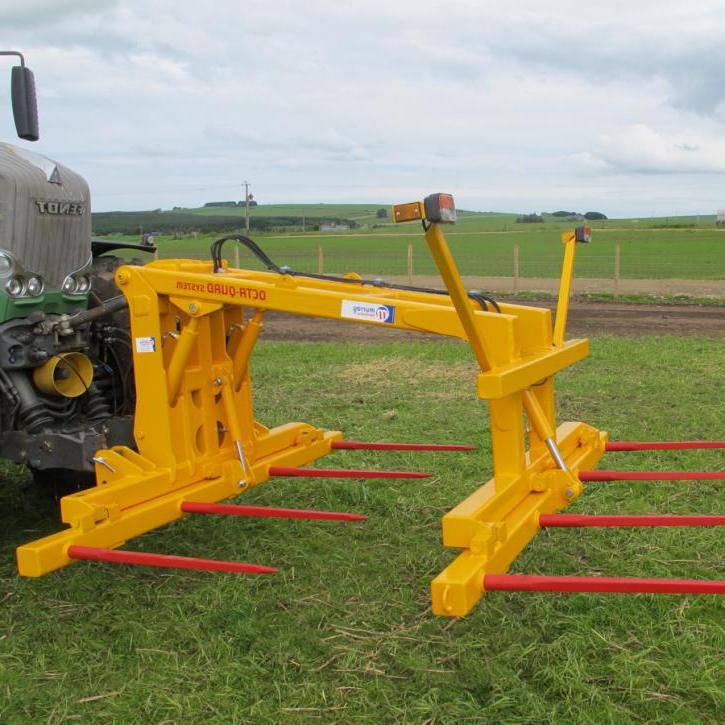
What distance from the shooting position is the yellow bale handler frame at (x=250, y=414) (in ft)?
10.7

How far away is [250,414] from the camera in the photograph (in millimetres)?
Result: 4898

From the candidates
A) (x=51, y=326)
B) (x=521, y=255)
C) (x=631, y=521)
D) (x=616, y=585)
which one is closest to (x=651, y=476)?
(x=631, y=521)

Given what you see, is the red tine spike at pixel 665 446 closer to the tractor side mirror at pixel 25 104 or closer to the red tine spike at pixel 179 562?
the red tine spike at pixel 179 562

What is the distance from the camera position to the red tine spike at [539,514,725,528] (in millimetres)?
3393

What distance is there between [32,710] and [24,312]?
1.90m

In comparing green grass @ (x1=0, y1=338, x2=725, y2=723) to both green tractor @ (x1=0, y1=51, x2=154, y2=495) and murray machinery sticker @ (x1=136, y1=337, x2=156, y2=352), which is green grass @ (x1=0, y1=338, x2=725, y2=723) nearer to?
green tractor @ (x1=0, y1=51, x2=154, y2=495)

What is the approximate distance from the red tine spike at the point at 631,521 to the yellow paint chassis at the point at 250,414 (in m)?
0.10

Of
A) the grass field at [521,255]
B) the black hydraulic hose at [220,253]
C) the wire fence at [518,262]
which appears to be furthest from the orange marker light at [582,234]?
the grass field at [521,255]

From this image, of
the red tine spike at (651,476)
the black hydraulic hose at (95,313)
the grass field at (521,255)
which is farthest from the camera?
the grass field at (521,255)

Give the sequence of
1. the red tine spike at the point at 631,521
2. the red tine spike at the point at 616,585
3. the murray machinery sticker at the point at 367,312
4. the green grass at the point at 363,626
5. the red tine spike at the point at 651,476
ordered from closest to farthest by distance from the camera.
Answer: the red tine spike at the point at 616,585 → the green grass at the point at 363,626 → the red tine spike at the point at 631,521 → the murray machinery sticker at the point at 367,312 → the red tine spike at the point at 651,476

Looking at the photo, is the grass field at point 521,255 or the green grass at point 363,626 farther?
the grass field at point 521,255

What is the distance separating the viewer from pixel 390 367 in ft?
33.6

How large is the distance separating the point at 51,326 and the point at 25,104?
1203 mm

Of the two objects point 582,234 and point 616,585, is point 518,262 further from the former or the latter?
point 616,585
